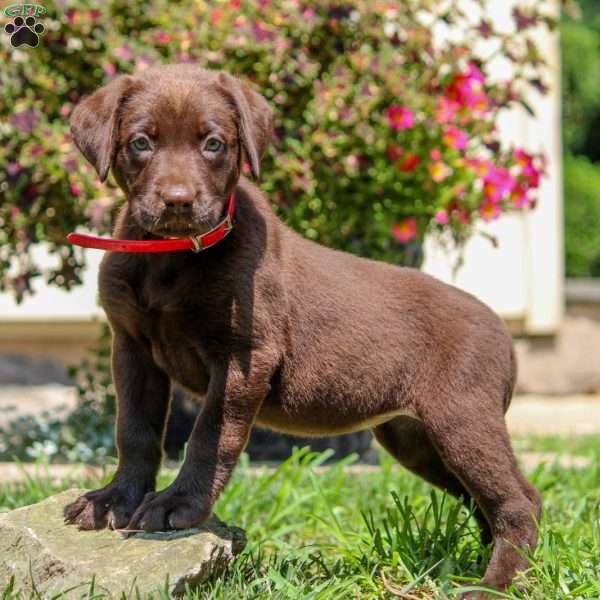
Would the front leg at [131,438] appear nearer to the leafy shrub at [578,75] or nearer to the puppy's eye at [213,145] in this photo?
the puppy's eye at [213,145]

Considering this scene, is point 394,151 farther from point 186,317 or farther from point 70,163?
point 186,317

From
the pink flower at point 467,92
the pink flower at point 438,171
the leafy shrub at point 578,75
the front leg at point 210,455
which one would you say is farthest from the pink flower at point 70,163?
the leafy shrub at point 578,75

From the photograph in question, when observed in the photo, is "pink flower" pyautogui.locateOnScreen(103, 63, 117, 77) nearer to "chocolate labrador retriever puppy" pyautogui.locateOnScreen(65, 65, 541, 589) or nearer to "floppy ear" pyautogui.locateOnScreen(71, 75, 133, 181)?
"chocolate labrador retriever puppy" pyautogui.locateOnScreen(65, 65, 541, 589)

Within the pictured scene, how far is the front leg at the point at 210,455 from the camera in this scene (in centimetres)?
311

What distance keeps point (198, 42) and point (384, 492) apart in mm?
2554

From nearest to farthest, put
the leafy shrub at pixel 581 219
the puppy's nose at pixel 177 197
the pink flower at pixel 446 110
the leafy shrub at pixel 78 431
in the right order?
1. the puppy's nose at pixel 177 197
2. the pink flower at pixel 446 110
3. the leafy shrub at pixel 78 431
4. the leafy shrub at pixel 581 219

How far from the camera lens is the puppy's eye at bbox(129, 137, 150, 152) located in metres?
3.11

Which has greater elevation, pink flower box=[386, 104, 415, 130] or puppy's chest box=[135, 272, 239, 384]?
pink flower box=[386, 104, 415, 130]

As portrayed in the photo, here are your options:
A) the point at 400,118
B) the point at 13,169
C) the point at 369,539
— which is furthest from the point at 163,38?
the point at 369,539

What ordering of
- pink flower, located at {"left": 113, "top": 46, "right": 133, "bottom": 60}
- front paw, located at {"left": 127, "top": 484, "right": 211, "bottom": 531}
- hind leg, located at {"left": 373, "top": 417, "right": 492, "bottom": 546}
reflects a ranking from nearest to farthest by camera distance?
front paw, located at {"left": 127, "top": 484, "right": 211, "bottom": 531}
hind leg, located at {"left": 373, "top": 417, "right": 492, "bottom": 546}
pink flower, located at {"left": 113, "top": 46, "right": 133, "bottom": 60}

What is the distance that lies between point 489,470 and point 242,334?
2.96 ft

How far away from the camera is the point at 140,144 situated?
3.12m

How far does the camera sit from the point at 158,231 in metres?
3.04

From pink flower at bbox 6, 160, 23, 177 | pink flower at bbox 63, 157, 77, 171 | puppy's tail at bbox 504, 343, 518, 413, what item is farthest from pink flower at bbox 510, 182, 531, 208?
pink flower at bbox 6, 160, 23, 177
